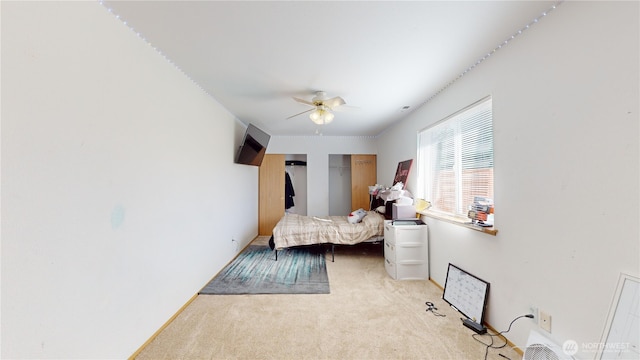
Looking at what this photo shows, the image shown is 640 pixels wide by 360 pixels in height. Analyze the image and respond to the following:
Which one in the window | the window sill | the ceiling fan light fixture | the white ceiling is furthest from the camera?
the ceiling fan light fixture

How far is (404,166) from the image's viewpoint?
12.9ft

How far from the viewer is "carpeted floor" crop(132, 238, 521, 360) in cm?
175

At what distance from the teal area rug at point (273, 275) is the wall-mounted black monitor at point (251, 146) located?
1717 mm

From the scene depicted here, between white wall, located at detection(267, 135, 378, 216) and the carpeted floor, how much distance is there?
2996mm

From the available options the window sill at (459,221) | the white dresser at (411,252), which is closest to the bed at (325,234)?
the white dresser at (411,252)

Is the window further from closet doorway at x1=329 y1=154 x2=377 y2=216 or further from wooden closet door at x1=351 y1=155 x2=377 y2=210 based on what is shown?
closet doorway at x1=329 y1=154 x2=377 y2=216

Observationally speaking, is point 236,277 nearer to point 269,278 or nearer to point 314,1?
point 269,278

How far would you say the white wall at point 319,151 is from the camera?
5.66 m

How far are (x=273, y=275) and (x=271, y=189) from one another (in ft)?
9.14

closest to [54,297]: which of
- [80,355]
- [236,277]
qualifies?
[80,355]

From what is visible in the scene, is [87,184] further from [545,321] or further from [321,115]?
[545,321]

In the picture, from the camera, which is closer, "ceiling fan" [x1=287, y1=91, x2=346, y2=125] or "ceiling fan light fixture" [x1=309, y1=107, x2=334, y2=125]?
"ceiling fan" [x1=287, y1=91, x2=346, y2=125]

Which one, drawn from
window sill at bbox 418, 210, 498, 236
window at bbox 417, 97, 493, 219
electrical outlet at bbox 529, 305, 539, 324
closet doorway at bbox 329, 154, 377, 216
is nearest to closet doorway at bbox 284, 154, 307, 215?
closet doorway at bbox 329, 154, 377, 216

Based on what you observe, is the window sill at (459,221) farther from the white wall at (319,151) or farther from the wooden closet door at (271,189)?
the wooden closet door at (271,189)
